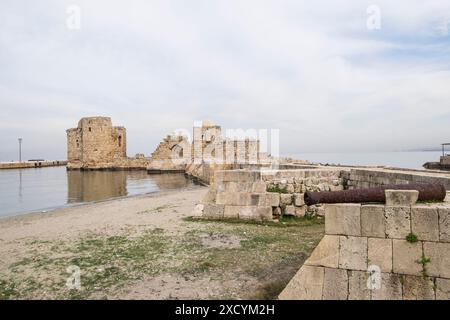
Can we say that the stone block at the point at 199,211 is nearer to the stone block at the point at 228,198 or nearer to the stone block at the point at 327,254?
the stone block at the point at 228,198

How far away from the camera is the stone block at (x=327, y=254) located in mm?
4031

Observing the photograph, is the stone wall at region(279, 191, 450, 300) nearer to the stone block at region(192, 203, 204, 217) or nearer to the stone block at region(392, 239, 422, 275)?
the stone block at region(392, 239, 422, 275)

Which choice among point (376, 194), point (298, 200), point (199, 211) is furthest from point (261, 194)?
point (376, 194)

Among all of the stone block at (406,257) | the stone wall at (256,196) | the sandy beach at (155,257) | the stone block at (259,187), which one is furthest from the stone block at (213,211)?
the stone block at (406,257)

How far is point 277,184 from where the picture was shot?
10.1m

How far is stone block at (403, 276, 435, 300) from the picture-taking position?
362 cm

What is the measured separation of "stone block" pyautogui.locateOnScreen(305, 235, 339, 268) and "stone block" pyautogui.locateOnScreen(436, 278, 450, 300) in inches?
40.3

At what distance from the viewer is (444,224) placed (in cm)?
362

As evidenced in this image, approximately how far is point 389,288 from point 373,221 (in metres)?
0.74

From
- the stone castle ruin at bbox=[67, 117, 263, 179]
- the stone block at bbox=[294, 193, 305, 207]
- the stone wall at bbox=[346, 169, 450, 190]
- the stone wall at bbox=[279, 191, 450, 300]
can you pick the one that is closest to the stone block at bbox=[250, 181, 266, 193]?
the stone block at bbox=[294, 193, 305, 207]
